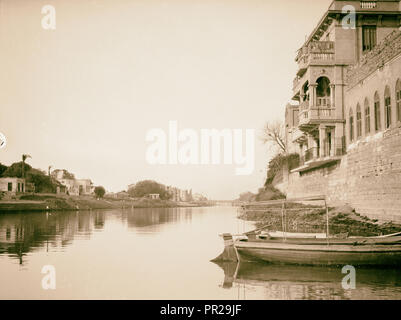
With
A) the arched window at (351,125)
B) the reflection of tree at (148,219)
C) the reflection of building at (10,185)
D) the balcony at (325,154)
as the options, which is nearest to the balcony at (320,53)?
the arched window at (351,125)

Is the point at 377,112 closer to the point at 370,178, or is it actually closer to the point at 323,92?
the point at 370,178

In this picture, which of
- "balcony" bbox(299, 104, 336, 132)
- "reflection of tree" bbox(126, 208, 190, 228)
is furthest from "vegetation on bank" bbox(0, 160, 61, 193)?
"balcony" bbox(299, 104, 336, 132)

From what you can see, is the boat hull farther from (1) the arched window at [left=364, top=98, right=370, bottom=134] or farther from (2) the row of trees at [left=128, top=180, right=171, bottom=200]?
(2) the row of trees at [left=128, top=180, right=171, bottom=200]

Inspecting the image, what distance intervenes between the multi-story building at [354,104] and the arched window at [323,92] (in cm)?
6

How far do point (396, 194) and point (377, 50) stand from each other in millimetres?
6343

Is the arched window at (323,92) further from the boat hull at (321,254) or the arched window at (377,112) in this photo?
the boat hull at (321,254)

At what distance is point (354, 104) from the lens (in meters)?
22.1

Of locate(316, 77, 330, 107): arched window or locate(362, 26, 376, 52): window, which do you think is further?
locate(316, 77, 330, 107): arched window

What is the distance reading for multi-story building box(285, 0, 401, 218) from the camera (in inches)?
680

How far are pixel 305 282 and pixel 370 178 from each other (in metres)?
8.13

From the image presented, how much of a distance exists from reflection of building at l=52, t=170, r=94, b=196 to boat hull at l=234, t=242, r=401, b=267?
95285 millimetres

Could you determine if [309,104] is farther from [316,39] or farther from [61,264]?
[61,264]
